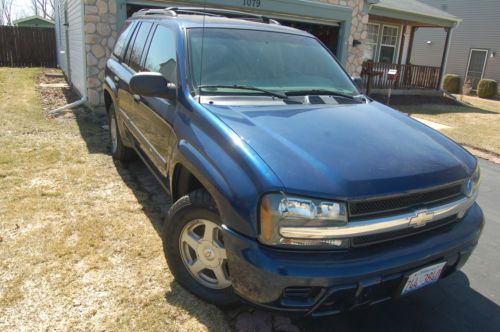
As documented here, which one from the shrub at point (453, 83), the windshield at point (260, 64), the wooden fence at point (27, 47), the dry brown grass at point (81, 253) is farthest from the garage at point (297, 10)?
the shrub at point (453, 83)

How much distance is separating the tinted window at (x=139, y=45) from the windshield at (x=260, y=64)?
42.2 inches

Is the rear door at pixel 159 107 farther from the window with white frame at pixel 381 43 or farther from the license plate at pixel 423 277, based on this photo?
the window with white frame at pixel 381 43

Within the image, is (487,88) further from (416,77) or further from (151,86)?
(151,86)

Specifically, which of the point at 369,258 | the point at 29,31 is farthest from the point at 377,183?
the point at 29,31

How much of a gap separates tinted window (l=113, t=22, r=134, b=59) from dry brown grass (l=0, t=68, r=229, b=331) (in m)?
1.50

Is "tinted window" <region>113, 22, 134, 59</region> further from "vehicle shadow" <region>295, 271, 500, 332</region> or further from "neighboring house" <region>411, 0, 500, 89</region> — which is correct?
"neighboring house" <region>411, 0, 500, 89</region>

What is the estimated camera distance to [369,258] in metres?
2.19

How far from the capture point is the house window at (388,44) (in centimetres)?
1794

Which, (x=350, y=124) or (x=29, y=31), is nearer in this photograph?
(x=350, y=124)

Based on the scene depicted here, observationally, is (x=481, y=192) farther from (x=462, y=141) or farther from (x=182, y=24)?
(x=182, y=24)

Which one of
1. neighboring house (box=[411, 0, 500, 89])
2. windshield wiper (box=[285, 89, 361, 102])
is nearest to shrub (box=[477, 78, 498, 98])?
neighboring house (box=[411, 0, 500, 89])

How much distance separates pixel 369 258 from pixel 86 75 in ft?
25.2

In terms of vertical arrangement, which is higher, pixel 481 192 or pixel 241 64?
pixel 241 64

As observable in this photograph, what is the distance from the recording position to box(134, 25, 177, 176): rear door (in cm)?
327
